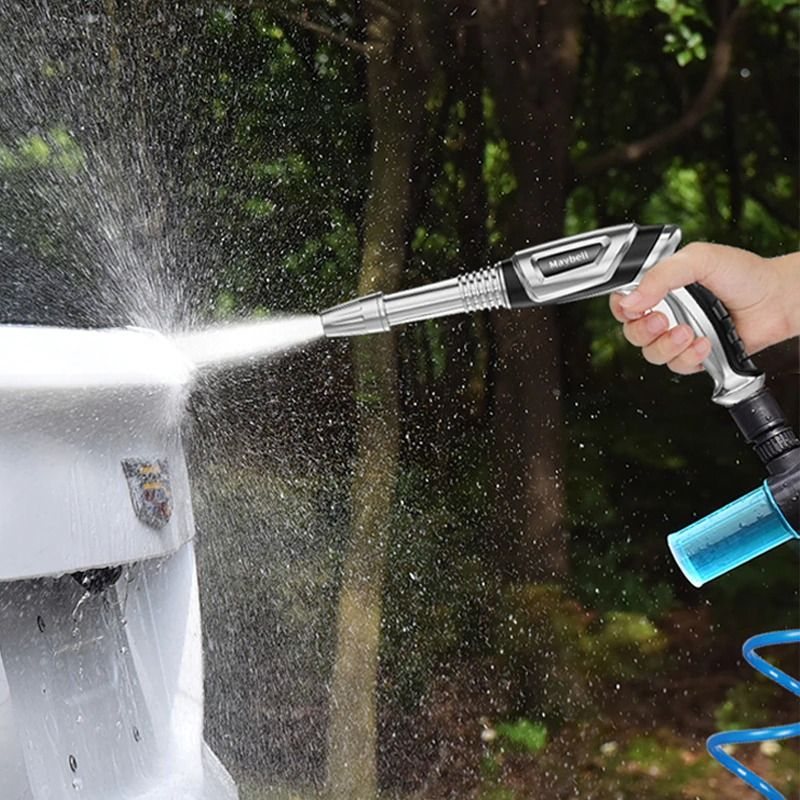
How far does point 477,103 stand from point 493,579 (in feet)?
4.33

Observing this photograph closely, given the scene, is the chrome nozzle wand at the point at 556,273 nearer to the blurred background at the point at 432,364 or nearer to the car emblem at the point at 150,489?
the car emblem at the point at 150,489

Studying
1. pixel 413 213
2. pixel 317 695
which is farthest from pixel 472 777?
pixel 413 213

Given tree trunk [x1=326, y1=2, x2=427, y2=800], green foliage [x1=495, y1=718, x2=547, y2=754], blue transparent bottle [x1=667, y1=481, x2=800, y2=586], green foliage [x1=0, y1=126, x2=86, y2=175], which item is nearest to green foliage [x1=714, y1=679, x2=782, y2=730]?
green foliage [x1=495, y1=718, x2=547, y2=754]

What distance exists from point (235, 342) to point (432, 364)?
90 cm

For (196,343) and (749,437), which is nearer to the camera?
(749,437)

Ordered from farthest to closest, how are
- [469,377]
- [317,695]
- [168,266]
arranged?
1. [469,377]
2. [317,695]
3. [168,266]

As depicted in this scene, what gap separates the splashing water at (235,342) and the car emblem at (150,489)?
15.9 inches

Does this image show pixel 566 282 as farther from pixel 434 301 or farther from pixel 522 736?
pixel 522 736

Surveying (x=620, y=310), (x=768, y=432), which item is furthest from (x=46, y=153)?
(x=768, y=432)

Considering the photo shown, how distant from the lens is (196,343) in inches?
102

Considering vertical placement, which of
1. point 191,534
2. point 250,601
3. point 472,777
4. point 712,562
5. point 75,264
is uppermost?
point 712,562

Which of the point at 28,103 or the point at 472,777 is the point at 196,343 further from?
the point at 472,777

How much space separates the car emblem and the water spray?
0.25m

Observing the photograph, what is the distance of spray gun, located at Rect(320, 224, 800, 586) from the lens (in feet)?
3.92
